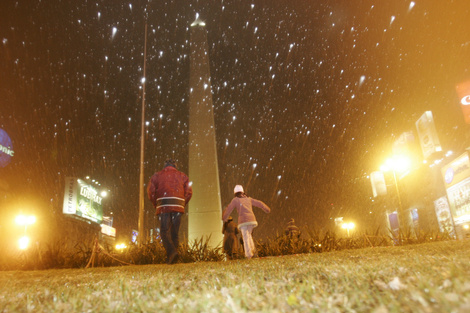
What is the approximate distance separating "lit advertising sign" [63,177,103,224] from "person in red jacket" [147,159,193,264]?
3251 cm

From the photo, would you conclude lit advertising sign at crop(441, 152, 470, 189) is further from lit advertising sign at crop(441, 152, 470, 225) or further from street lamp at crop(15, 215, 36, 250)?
street lamp at crop(15, 215, 36, 250)

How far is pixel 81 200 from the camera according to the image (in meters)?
36.6

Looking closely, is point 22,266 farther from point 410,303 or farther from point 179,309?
point 410,303

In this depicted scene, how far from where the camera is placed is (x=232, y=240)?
349 inches

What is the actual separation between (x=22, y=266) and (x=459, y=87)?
23763 mm

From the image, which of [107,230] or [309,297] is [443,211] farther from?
[107,230]

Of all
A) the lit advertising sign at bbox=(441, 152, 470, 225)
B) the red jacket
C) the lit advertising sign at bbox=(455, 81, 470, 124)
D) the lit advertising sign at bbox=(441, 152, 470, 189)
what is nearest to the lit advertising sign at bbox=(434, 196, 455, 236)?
the lit advertising sign at bbox=(441, 152, 470, 225)

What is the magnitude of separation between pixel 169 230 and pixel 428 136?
2247 centimetres

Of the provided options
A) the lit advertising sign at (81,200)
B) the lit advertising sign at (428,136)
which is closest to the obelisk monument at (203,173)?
the lit advertising sign at (428,136)

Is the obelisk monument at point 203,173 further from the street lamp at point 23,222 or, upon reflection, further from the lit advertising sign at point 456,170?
the street lamp at point 23,222

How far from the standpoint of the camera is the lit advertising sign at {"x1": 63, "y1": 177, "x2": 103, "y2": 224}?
34.8m

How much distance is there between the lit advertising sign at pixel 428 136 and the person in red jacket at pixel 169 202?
70.1 feet

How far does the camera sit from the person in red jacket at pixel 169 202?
605cm

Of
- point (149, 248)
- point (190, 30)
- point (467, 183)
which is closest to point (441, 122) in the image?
point (467, 183)
